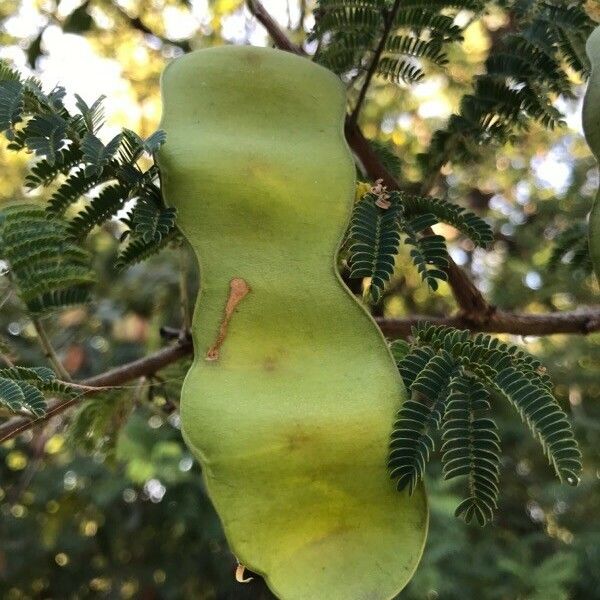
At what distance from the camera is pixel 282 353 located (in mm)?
595

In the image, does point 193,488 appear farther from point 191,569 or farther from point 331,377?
point 331,377

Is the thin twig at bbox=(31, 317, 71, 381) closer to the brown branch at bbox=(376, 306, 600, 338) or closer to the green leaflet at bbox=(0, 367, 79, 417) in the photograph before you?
the green leaflet at bbox=(0, 367, 79, 417)

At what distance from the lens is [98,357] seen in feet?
7.18

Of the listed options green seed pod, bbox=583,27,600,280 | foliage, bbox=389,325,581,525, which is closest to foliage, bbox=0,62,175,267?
foliage, bbox=389,325,581,525

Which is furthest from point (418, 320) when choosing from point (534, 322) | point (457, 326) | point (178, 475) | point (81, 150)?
point (178, 475)

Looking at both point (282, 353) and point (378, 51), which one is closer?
point (282, 353)

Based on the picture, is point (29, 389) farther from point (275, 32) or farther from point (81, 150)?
point (275, 32)

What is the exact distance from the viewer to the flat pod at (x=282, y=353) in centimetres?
55

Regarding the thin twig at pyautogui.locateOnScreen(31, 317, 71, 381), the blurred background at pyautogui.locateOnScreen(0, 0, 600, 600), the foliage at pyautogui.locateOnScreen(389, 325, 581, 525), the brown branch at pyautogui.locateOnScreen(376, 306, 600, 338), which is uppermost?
the foliage at pyautogui.locateOnScreen(389, 325, 581, 525)

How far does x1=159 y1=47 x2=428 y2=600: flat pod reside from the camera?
55 cm

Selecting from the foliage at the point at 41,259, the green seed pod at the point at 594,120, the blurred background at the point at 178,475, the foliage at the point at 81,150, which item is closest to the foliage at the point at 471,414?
the green seed pod at the point at 594,120

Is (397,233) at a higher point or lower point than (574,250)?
higher

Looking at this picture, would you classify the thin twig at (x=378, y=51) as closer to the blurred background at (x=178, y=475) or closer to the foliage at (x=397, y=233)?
the foliage at (x=397, y=233)

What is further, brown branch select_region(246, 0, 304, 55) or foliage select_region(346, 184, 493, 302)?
brown branch select_region(246, 0, 304, 55)
